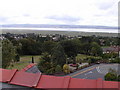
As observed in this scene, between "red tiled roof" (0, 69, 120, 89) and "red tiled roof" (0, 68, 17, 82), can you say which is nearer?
"red tiled roof" (0, 69, 120, 89)

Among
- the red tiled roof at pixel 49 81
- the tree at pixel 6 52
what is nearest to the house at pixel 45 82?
the red tiled roof at pixel 49 81

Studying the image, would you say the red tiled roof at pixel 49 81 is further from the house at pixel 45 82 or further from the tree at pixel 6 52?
the tree at pixel 6 52

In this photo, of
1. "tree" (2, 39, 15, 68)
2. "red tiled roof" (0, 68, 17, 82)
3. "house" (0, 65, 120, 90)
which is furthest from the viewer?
"tree" (2, 39, 15, 68)

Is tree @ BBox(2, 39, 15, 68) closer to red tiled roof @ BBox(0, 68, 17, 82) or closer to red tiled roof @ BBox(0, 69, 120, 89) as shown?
red tiled roof @ BBox(0, 68, 17, 82)

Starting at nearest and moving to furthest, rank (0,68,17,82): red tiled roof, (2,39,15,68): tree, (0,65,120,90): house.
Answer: (0,65,120,90): house → (0,68,17,82): red tiled roof → (2,39,15,68): tree

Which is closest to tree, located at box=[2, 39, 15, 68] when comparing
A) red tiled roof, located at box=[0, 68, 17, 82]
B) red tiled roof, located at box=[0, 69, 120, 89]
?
red tiled roof, located at box=[0, 68, 17, 82]

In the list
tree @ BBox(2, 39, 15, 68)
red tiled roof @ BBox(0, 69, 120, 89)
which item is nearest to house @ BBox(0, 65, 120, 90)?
red tiled roof @ BBox(0, 69, 120, 89)

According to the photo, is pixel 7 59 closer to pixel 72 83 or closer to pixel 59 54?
pixel 59 54

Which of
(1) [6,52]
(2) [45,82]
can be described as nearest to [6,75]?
(2) [45,82]
